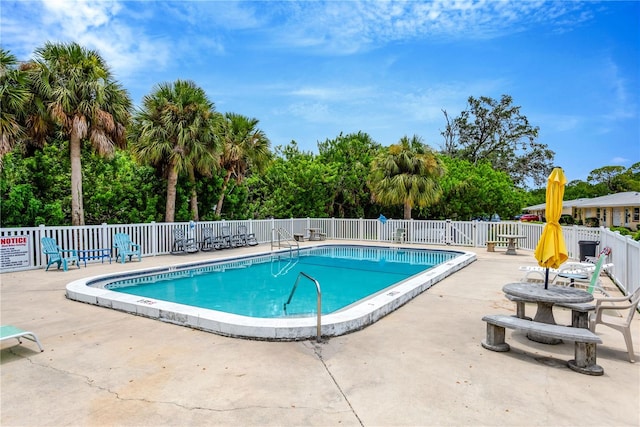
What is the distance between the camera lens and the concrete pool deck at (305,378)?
297 centimetres

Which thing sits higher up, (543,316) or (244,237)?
(244,237)

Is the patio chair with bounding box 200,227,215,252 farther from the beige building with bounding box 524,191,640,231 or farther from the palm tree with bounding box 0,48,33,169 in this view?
the beige building with bounding box 524,191,640,231

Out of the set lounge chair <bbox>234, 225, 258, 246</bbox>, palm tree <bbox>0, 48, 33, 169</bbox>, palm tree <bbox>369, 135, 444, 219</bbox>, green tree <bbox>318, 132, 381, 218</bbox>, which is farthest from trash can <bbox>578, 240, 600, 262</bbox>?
palm tree <bbox>0, 48, 33, 169</bbox>

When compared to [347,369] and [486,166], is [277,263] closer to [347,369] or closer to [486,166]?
[347,369]

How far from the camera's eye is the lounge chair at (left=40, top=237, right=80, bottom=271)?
9.92 m

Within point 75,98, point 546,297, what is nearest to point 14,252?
point 75,98

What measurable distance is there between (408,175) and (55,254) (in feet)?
48.5

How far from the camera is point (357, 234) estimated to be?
20.0m

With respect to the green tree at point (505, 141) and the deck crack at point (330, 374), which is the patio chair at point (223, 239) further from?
the green tree at point (505, 141)

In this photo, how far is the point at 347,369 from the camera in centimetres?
387

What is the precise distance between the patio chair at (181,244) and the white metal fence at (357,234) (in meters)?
0.15

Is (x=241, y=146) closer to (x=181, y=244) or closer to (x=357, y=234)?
(x=181, y=244)

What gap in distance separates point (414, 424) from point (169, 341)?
127 inches

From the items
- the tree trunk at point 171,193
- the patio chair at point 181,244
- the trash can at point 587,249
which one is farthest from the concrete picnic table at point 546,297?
the tree trunk at point 171,193
